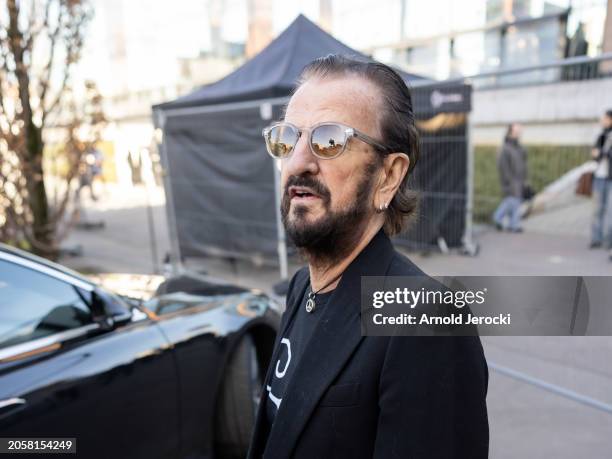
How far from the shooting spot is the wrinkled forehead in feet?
4.30

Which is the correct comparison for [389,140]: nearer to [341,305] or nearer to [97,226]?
[341,305]

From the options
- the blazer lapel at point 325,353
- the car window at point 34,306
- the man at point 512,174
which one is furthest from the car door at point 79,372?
the man at point 512,174

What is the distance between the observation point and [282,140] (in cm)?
150

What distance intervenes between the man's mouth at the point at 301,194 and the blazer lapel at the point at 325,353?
0.72 ft

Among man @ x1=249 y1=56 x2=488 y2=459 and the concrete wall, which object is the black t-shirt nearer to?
man @ x1=249 y1=56 x2=488 y2=459

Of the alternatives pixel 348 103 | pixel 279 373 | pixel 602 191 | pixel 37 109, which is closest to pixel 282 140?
pixel 348 103

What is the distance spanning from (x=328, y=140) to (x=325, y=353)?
1.83 feet

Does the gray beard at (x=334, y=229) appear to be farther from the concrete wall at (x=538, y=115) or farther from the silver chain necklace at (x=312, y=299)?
the concrete wall at (x=538, y=115)

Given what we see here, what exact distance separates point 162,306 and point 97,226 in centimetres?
942

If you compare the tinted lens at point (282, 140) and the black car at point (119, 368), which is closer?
the tinted lens at point (282, 140)

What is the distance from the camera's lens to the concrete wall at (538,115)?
7.37m

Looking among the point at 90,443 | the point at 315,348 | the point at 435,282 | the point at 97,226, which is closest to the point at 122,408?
the point at 90,443

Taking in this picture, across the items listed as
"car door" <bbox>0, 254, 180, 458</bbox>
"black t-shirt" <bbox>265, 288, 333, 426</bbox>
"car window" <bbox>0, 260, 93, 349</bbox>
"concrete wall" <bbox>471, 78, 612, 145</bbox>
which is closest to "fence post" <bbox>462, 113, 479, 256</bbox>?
"concrete wall" <bbox>471, 78, 612, 145</bbox>

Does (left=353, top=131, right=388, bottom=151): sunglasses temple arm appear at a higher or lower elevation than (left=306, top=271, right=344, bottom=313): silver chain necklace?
higher
